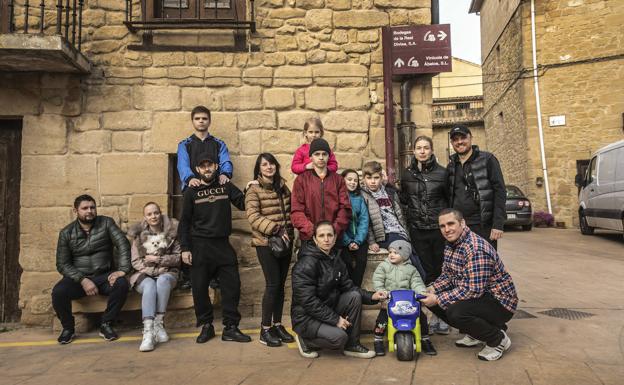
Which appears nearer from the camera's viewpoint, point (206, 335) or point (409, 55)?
point (206, 335)

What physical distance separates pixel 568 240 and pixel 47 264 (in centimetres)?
1056

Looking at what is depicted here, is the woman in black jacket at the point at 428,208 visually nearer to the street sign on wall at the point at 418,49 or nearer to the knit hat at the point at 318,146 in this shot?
the knit hat at the point at 318,146

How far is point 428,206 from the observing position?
4188mm

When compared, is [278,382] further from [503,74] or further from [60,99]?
[503,74]

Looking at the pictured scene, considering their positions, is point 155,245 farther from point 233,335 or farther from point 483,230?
point 483,230

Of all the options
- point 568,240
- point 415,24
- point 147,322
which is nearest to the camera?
point 147,322

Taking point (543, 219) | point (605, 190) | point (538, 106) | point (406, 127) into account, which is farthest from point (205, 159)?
point (538, 106)

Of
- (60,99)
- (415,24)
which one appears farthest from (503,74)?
(60,99)

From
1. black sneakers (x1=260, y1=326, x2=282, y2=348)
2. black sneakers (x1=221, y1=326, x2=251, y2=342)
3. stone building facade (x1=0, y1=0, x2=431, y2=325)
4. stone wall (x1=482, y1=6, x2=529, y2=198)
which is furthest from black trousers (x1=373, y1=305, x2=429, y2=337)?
stone wall (x1=482, y1=6, x2=529, y2=198)

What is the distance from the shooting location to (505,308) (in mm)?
3484

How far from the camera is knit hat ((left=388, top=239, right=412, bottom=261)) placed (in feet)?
12.3

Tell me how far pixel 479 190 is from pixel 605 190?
7.52m

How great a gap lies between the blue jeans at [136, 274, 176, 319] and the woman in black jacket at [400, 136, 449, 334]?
2309 millimetres

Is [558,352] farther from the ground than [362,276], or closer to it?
closer to it
